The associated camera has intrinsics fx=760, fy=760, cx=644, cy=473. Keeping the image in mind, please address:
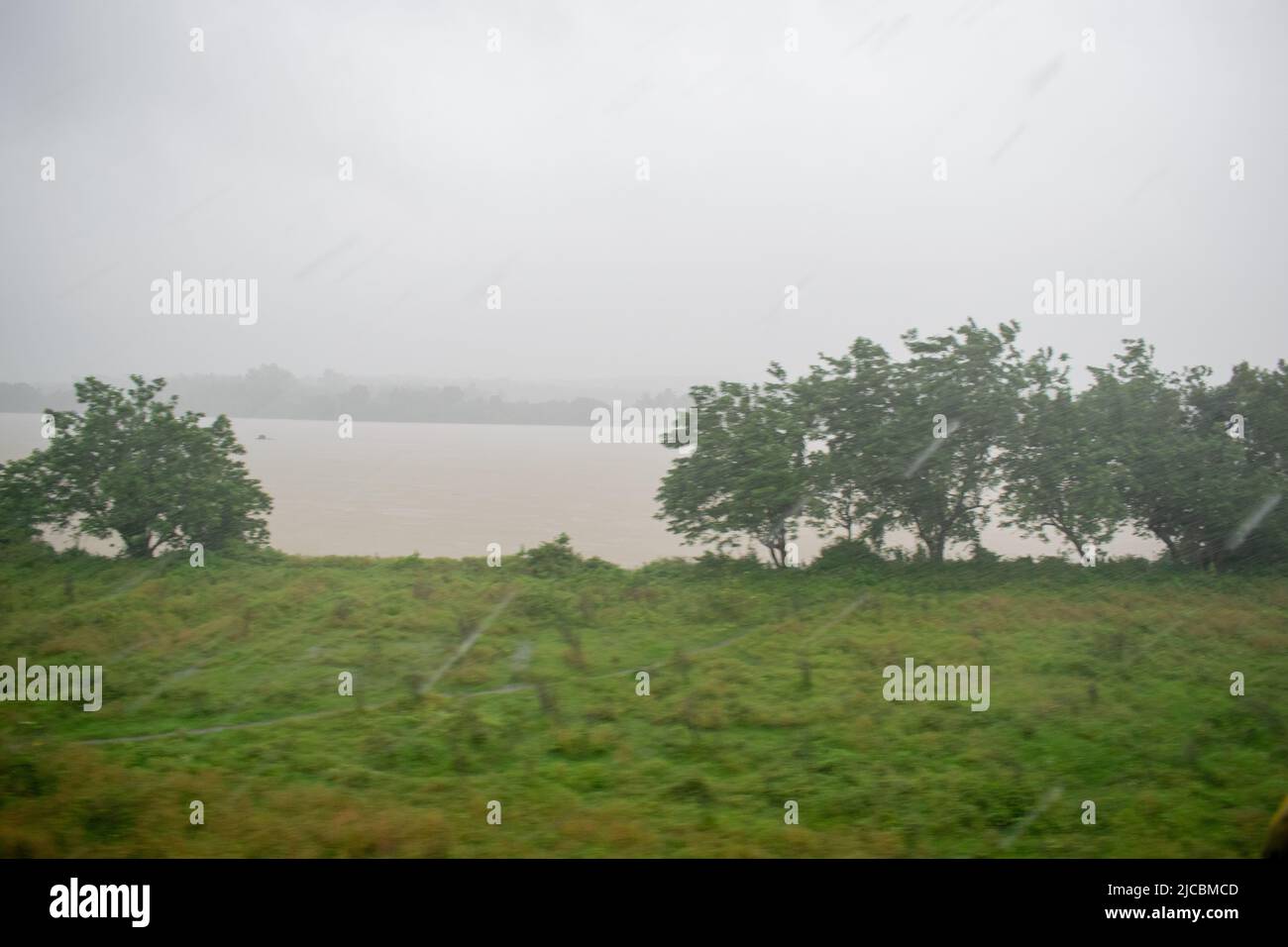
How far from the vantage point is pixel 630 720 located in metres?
9.16

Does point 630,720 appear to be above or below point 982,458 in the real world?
below

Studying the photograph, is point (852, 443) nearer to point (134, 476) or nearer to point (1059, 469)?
point (1059, 469)

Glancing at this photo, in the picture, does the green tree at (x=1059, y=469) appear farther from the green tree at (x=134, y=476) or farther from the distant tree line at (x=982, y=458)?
the green tree at (x=134, y=476)

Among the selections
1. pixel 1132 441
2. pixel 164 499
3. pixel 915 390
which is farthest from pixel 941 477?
pixel 164 499

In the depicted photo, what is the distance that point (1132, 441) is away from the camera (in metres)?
18.5

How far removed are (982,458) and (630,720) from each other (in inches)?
526

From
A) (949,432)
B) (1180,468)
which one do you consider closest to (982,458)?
(949,432)

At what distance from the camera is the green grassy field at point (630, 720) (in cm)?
607

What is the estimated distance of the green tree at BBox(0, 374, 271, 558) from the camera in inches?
715

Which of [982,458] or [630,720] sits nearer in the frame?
[630,720]

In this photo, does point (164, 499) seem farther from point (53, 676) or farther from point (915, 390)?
point (915, 390)

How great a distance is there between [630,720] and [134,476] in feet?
49.7

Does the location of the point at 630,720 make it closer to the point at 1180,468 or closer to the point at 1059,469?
the point at 1059,469

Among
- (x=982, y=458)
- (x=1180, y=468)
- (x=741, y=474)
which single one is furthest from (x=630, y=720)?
(x=1180, y=468)
